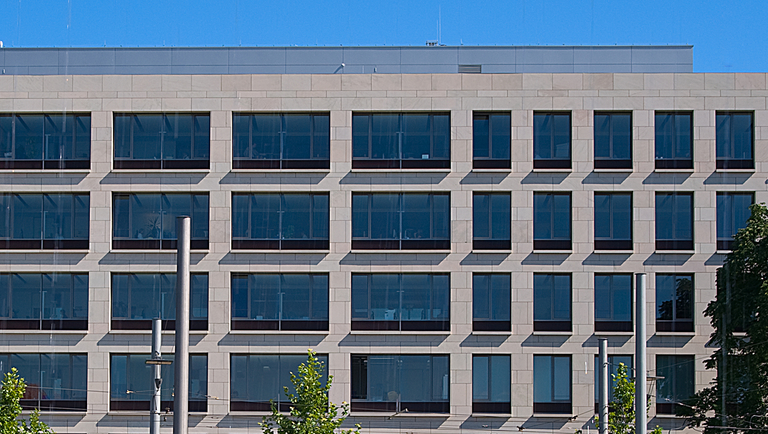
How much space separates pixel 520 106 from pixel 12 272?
22006mm

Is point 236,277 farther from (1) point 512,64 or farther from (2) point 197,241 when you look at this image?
(1) point 512,64

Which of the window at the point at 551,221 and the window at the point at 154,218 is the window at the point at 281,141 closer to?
the window at the point at 154,218

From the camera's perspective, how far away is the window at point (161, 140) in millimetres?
37875

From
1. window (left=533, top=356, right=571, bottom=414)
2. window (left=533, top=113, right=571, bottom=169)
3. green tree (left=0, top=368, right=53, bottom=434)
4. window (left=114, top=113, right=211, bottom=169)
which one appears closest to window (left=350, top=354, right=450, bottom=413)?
window (left=533, top=356, right=571, bottom=414)

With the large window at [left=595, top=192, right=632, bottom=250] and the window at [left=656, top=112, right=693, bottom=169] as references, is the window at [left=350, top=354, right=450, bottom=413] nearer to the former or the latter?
the large window at [left=595, top=192, right=632, bottom=250]

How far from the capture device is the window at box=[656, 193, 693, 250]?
37.1 m

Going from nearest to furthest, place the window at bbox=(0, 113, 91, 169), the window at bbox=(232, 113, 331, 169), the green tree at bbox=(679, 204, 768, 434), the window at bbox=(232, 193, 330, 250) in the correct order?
1. the green tree at bbox=(679, 204, 768, 434)
2. the window at bbox=(232, 193, 330, 250)
3. the window at bbox=(232, 113, 331, 169)
4. the window at bbox=(0, 113, 91, 169)

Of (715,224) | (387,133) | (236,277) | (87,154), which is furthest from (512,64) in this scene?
(87,154)

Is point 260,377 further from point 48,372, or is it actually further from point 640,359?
point 640,359

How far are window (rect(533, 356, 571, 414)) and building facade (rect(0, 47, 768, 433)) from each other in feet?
0.55

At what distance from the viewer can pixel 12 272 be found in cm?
3762

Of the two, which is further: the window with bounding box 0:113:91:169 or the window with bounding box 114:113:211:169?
the window with bounding box 0:113:91:169

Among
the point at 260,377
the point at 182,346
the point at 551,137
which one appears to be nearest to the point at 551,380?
the point at 551,137

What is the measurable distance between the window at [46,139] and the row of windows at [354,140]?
0.14 feet
